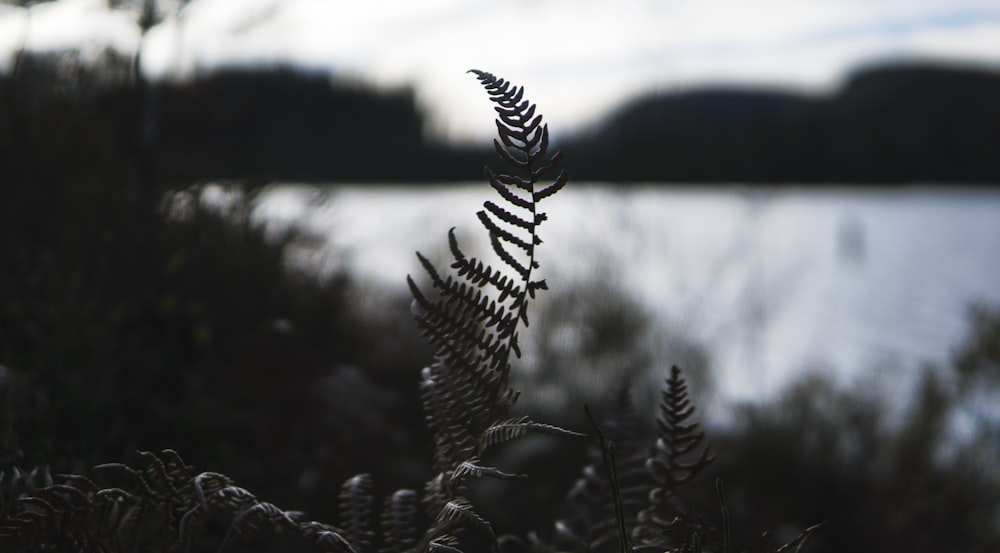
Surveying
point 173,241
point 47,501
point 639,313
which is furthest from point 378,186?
point 47,501

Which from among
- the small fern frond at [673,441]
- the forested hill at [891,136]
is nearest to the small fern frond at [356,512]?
the small fern frond at [673,441]

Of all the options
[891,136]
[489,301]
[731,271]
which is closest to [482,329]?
[489,301]

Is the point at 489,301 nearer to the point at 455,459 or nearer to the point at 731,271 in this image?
the point at 455,459

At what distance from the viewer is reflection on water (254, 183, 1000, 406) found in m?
7.18

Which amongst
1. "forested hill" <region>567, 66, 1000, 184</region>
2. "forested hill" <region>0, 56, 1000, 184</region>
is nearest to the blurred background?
"forested hill" <region>0, 56, 1000, 184</region>

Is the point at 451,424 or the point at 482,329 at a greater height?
the point at 482,329

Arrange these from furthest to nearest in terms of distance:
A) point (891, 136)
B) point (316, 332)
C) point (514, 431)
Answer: point (891, 136)
point (316, 332)
point (514, 431)

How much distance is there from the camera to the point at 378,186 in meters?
47.8

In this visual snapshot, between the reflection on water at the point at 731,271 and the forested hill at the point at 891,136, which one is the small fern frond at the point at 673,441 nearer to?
the reflection on water at the point at 731,271

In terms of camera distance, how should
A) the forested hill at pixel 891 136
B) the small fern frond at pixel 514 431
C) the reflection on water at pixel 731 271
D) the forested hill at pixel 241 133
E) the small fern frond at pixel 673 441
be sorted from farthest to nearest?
1. the forested hill at pixel 891 136
2. the reflection on water at pixel 731 271
3. the forested hill at pixel 241 133
4. the small fern frond at pixel 673 441
5. the small fern frond at pixel 514 431

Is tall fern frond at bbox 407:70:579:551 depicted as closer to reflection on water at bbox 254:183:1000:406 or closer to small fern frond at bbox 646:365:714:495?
small fern frond at bbox 646:365:714:495

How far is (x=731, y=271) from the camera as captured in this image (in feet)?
28.2

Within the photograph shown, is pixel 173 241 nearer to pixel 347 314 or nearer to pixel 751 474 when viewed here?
pixel 347 314

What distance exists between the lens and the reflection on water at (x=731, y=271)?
23.6 ft
